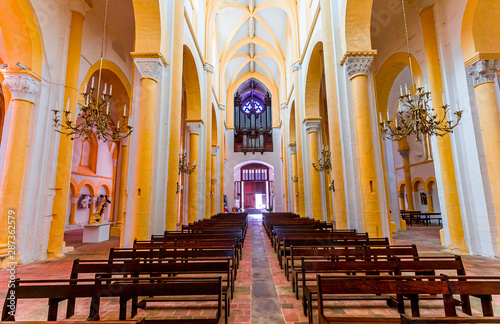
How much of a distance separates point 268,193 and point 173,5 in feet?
72.1

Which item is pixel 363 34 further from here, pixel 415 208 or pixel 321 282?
pixel 415 208

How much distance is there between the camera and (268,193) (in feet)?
90.3

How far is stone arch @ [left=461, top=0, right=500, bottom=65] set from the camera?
589 centimetres

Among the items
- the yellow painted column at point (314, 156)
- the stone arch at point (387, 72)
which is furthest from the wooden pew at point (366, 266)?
the yellow painted column at point (314, 156)

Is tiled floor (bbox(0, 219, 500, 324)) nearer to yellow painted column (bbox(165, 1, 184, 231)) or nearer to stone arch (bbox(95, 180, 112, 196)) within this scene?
yellow painted column (bbox(165, 1, 184, 231))

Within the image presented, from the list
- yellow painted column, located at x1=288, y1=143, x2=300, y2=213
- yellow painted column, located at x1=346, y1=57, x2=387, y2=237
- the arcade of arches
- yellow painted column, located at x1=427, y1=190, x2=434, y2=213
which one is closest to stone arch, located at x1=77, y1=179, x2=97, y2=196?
the arcade of arches

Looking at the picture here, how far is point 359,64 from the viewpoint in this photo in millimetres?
6484

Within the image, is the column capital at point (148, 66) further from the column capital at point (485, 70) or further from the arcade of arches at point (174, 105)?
the column capital at point (485, 70)

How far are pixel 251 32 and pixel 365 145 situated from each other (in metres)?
16.0

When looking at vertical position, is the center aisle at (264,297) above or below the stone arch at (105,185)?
below

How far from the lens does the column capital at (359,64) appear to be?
6.46 m

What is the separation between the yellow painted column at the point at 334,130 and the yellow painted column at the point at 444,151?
Result: 256cm

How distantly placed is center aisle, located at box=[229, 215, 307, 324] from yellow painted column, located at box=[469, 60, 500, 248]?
514 centimetres

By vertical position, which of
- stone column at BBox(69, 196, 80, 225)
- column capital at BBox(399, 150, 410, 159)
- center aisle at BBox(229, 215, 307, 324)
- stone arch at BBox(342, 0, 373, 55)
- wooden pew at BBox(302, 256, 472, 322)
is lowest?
center aisle at BBox(229, 215, 307, 324)
